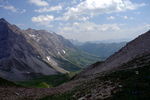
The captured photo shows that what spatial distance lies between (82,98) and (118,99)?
644cm

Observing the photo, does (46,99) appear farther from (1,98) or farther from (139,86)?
(139,86)

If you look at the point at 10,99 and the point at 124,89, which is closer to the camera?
the point at 124,89

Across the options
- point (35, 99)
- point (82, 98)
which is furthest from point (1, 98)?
point (82, 98)

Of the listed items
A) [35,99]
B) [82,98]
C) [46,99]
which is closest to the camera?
[82,98]

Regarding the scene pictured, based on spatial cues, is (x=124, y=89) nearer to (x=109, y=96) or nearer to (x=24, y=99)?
(x=109, y=96)

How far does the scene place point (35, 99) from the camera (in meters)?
39.4

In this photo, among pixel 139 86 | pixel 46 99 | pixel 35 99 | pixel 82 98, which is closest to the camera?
pixel 139 86

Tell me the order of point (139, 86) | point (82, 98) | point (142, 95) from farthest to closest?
point (82, 98) < point (139, 86) < point (142, 95)

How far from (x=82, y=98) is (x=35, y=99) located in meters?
13.9

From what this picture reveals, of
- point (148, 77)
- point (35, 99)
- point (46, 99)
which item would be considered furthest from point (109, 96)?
point (35, 99)

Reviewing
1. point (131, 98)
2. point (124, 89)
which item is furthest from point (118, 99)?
point (124, 89)

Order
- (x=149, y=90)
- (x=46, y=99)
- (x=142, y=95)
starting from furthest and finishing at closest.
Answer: (x=46, y=99) → (x=149, y=90) → (x=142, y=95)

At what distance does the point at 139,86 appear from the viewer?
2444 cm

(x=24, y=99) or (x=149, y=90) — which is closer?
(x=149, y=90)
